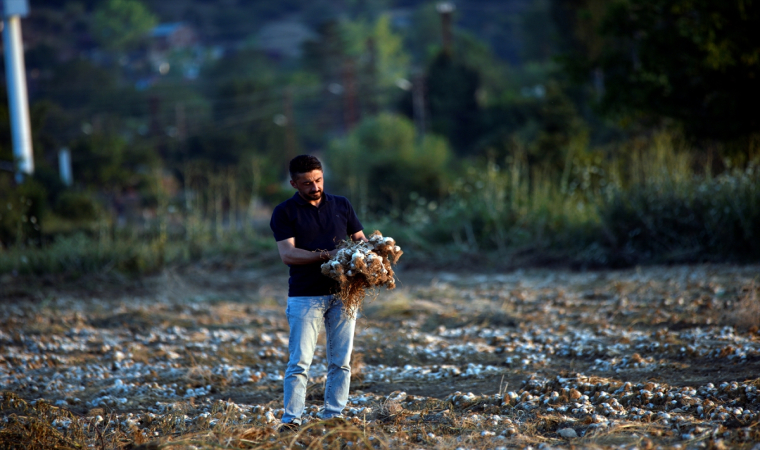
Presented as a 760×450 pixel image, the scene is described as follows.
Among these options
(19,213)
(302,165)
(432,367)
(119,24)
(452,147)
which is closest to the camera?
(302,165)

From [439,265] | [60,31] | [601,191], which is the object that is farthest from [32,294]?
[60,31]

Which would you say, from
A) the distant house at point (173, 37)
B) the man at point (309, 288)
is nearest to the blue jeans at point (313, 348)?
the man at point (309, 288)

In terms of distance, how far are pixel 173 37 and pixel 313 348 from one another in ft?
346

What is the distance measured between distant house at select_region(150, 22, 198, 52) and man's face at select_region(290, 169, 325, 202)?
101948 millimetres

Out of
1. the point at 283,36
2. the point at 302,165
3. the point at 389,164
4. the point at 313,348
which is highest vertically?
the point at 283,36

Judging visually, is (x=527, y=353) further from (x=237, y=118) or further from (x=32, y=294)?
(x=237, y=118)

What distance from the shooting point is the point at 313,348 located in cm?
442

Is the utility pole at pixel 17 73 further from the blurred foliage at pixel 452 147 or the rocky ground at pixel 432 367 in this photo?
the rocky ground at pixel 432 367

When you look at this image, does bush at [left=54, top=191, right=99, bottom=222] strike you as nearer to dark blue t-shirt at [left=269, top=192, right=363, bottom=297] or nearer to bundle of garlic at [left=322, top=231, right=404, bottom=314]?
dark blue t-shirt at [left=269, top=192, right=363, bottom=297]

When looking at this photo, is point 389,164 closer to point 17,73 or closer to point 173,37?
point 17,73

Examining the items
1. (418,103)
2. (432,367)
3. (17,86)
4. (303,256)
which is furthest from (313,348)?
(418,103)

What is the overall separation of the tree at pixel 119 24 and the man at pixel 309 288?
102m

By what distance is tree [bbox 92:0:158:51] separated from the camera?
96.1m

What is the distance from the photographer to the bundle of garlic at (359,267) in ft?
13.9
